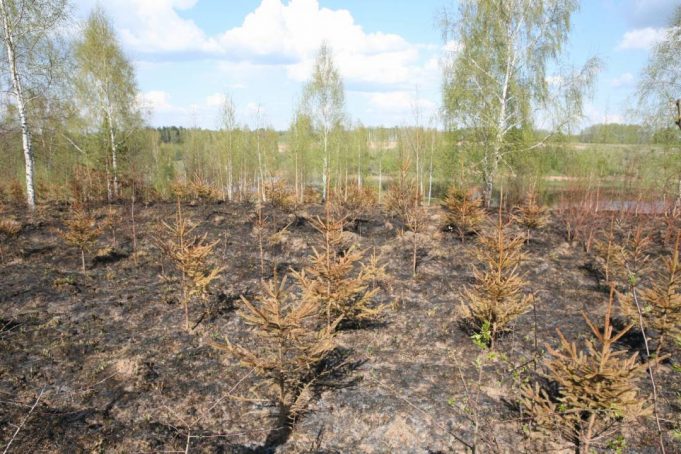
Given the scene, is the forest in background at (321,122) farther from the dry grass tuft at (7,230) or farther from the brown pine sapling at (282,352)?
the brown pine sapling at (282,352)

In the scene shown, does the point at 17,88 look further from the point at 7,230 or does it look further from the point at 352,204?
the point at 352,204

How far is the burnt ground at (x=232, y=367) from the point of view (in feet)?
14.5

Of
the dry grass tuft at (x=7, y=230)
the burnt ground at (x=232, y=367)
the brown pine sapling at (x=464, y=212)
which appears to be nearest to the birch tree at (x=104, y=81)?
the dry grass tuft at (x=7, y=230)

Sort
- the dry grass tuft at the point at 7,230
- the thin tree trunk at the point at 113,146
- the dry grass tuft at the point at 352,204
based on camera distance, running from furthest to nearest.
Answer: the thin tree trunk at the point at 113,146
the dry grass tuft at the point at 352,204
the dry grass tuft at the point at 7,230

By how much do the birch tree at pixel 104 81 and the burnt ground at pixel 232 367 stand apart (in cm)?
943

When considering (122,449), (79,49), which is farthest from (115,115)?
(122,449)

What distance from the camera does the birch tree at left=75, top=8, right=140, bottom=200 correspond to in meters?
17.9

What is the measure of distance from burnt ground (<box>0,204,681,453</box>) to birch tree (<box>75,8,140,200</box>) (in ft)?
30.9

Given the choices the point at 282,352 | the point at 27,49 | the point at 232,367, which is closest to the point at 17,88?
the point at 27,49

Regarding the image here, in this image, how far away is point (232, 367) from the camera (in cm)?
581

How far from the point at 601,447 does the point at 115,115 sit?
21.4m

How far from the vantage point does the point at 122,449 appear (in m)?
4.17

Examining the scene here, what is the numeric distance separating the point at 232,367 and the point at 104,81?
18.1 metres

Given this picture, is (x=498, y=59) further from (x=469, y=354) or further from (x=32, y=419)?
(x=32, y=419)
